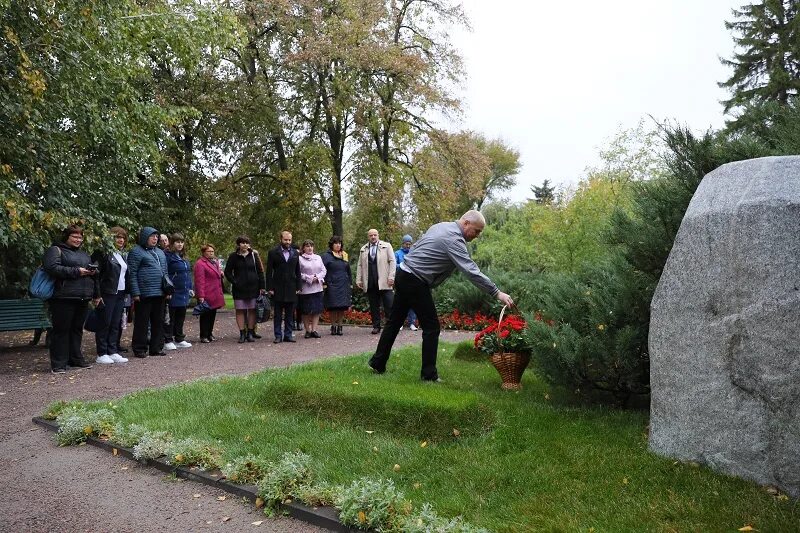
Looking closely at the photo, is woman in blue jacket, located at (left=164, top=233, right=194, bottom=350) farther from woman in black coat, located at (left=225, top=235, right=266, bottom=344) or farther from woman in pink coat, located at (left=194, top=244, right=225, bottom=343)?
woman in black coat, located at (left=225, top=235, right=266, bottom=344)

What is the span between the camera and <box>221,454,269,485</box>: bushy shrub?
4664mm

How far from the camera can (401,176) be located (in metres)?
24.8

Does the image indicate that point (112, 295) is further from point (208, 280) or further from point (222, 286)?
point (222, 286)

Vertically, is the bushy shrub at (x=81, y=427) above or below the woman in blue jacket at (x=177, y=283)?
below

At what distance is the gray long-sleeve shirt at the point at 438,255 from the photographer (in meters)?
6.76

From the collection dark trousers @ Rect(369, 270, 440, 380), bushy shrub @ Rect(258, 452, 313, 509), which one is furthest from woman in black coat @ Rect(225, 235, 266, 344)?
bushy shrub @ Rect(258, 452, 313, 509)

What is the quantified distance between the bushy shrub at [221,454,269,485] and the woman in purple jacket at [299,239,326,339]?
27.7 feet

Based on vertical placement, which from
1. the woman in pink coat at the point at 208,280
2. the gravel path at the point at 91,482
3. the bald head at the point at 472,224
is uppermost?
the bald head at the point at 472,224

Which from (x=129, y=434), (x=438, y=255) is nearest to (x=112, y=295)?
(x=129, y=434)

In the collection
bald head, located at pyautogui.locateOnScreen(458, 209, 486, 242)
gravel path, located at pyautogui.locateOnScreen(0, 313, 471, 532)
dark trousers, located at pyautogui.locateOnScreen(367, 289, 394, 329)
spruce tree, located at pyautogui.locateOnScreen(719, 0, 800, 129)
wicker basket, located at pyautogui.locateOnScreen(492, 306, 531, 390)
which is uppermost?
spruce tree, located at pyautogui.locateOnScreen(719, 0, 800, 129)

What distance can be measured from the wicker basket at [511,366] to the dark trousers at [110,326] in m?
6.58

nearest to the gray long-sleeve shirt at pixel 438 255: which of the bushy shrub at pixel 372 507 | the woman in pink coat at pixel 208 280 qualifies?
the bushy shrub at pixel 372 507

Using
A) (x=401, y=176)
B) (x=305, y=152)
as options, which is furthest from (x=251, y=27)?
(x=401, y=176)

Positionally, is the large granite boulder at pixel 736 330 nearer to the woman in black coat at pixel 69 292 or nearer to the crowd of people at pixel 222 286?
the crowd of people at pixel 222 286
